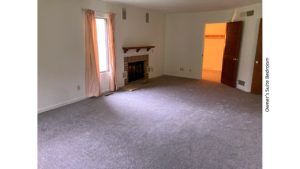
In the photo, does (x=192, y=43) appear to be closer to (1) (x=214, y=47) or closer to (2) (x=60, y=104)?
(1) (x=214, y=47)

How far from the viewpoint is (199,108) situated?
174 inches

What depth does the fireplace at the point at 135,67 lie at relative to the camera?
6.44 meters

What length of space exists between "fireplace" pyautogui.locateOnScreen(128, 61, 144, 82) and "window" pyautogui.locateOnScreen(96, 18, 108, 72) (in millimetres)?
1071

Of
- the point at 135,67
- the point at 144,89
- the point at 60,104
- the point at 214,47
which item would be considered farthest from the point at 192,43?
the point at 60,104

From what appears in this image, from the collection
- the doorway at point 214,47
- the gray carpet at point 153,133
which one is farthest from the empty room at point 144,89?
the doorway at point 214,47

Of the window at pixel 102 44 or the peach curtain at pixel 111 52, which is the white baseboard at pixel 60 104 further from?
the window at pixel 102 44

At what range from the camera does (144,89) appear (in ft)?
19.9

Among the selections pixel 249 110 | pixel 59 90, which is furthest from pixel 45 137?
pixel 249 110

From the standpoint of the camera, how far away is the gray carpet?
247 cm
